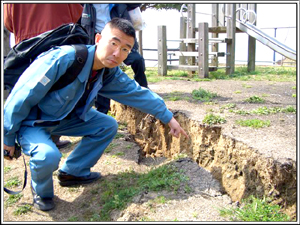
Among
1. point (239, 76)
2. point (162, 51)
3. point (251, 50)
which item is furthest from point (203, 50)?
point (251, 50)

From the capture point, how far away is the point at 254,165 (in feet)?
9.55

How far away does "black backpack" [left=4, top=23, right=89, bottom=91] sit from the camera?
2900 mm

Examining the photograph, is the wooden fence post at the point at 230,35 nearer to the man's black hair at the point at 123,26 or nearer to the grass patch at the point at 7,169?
the man's black hair at the point at 123,26

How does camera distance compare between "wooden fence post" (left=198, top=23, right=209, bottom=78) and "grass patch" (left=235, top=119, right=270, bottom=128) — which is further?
"wooden fence post" (left=198, top=23, right=209, bottom=78)

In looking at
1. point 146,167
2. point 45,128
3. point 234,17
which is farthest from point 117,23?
point 234,17

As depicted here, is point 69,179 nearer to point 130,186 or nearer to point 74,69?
point 130,186

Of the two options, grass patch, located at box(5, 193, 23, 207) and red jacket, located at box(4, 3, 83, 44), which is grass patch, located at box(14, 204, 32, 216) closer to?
grass patch, located at box(5, 193, 23, 207)

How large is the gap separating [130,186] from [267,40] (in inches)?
266

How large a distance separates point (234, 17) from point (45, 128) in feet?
24.4

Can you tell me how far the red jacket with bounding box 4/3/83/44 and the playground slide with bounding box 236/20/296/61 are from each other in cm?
602

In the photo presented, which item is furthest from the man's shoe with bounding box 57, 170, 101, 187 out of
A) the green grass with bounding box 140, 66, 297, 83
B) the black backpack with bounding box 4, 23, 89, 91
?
Answer: the green grass with bounding box 140, 66, 297, 83

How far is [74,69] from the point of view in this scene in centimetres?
282

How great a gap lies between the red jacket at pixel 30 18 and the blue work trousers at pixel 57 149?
114 centimetres

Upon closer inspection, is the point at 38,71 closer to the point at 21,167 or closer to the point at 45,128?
the point at 45,128
